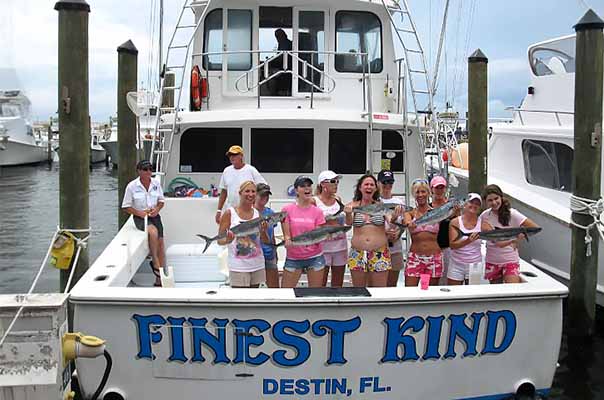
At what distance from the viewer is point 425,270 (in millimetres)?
5066

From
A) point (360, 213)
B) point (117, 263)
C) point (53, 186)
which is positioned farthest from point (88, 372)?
point (53, 186)

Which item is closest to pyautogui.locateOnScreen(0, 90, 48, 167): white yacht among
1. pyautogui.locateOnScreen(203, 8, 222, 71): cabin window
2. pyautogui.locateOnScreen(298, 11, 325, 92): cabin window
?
pyautogui.locateOnScreen(203, 8, 222, 71): cabin window

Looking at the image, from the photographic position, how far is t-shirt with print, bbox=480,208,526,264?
520 cm

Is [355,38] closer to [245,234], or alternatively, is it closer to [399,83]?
[399,83]

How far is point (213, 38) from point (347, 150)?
2414mm

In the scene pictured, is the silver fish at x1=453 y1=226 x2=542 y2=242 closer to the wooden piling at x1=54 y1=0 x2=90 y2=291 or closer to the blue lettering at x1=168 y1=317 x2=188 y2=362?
the blue lettering at x1=168 y1=317 x2=188 y2=362

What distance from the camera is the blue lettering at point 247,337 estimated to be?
4.37 m

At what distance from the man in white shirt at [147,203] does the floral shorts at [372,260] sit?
2314 millimetres

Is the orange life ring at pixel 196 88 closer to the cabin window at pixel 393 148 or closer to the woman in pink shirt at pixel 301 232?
the cabin window at pixel 393 148

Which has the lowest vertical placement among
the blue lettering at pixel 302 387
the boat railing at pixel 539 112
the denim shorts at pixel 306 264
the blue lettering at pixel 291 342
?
the blue lettering at pixel 302 387

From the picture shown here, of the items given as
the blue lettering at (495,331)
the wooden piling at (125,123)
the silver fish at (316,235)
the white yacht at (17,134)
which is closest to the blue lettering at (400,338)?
the blue lettering at (495,331)

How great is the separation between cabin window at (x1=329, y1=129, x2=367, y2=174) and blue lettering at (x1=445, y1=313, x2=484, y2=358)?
3.88 meters

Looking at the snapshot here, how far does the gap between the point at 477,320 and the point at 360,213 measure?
119cm

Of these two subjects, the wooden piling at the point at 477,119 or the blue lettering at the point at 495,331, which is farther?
the wooden piling at the point at 477,119
